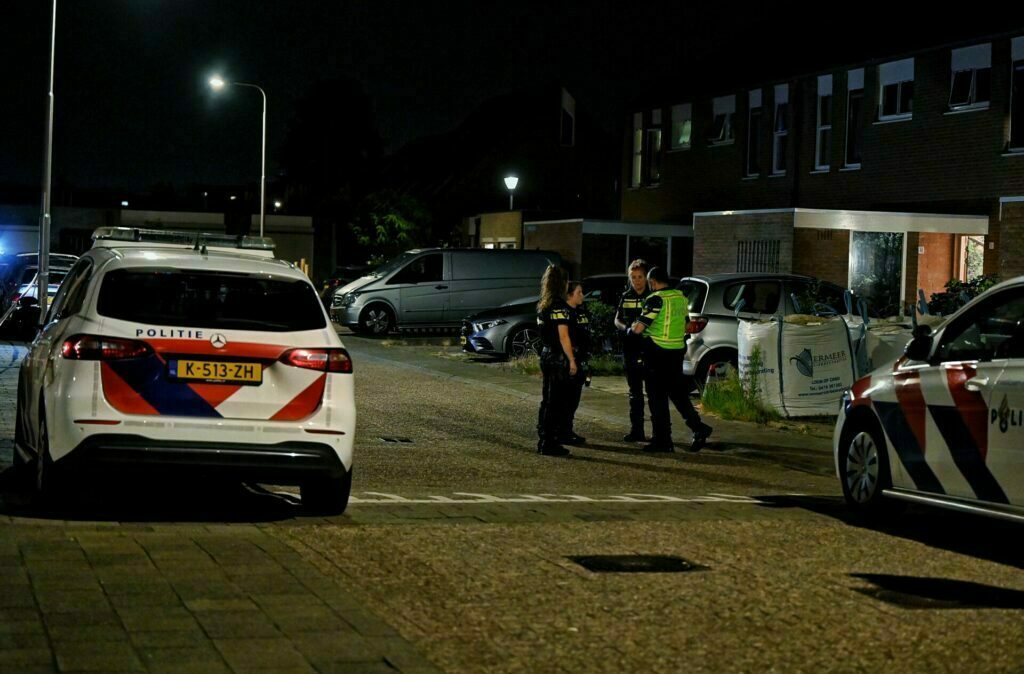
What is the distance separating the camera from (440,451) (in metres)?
12.9

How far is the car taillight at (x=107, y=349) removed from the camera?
805cm

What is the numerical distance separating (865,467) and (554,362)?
13.8 ft

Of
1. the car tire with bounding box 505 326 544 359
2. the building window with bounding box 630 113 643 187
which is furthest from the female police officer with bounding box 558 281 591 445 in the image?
the building window with bounding box 630 113 643 187

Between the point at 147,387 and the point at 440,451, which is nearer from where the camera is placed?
the point at 147,387

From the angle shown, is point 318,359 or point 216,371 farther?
point 318,359

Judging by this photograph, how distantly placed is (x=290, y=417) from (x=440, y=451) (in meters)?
4.61

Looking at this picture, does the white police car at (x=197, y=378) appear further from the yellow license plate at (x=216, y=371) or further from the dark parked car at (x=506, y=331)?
the dark parked car at (x=506, y=331)

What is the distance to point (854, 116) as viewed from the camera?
31.5 m

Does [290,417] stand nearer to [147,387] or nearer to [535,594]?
[147,387]

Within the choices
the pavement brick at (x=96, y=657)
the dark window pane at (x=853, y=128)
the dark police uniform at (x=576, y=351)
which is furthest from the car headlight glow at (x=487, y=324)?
the pavement brick at (x=96, y=657)

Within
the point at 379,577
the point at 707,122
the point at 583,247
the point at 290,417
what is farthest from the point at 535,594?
the point at 707,122

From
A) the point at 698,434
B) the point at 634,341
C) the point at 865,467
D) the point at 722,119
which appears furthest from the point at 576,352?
the point at 722,119

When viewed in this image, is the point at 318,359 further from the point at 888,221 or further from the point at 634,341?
the point at 888,221

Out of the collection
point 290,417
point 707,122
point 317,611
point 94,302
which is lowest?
point 317,611
